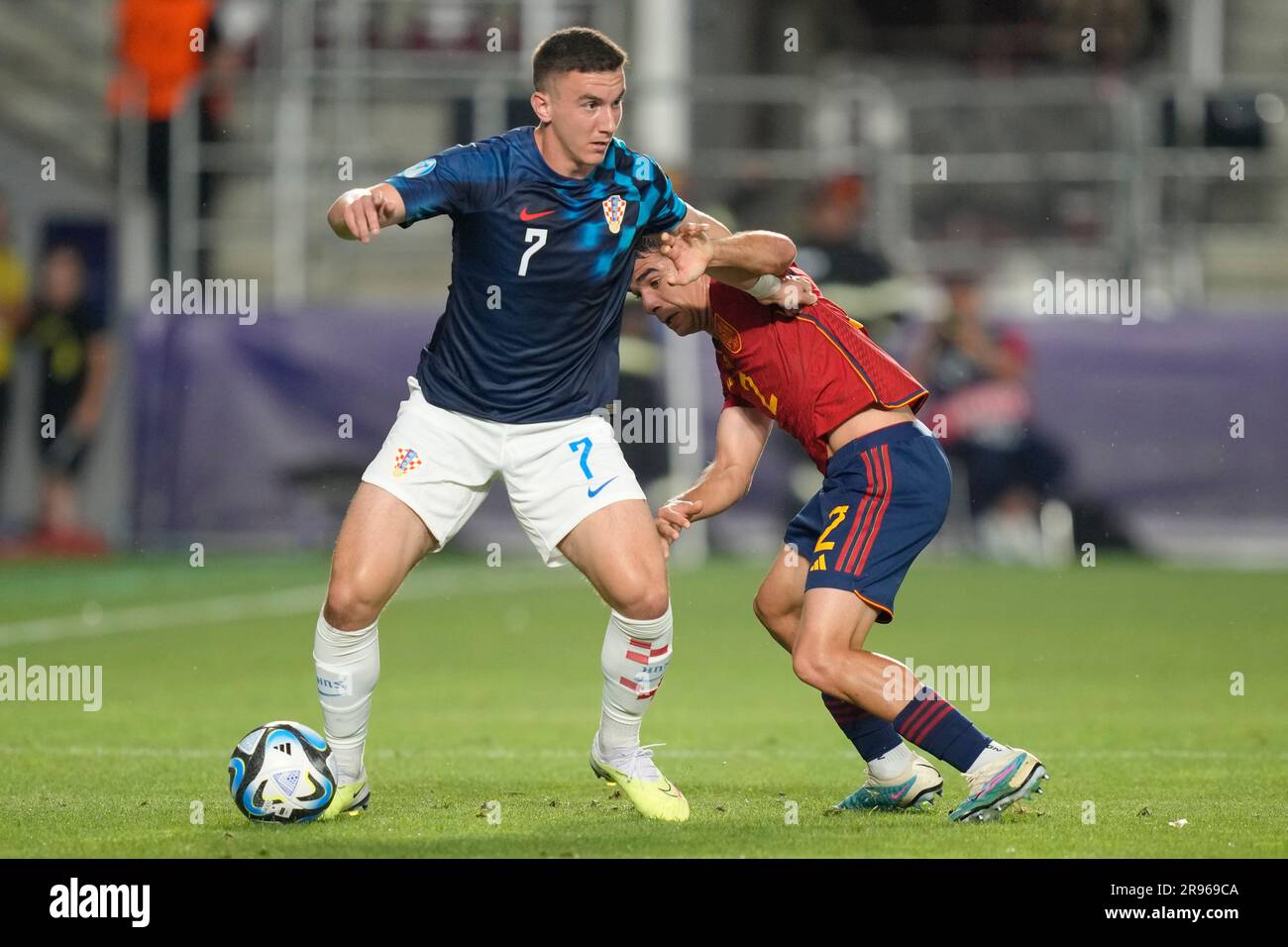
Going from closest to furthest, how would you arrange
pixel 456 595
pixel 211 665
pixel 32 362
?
1. pixel 211 665
2. pixel 456 595
3. pixel 32 362

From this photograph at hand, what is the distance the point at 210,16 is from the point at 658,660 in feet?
44.1

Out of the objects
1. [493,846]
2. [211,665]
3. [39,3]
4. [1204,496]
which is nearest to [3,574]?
[211,665]

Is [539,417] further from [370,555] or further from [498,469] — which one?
[370,555]

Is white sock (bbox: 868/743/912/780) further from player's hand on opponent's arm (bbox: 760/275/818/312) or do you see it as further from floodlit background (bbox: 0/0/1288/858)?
player's hand on opponent's arm (bbox: 760/275/818/312)

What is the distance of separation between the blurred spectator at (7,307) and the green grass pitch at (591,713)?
5.92 feet

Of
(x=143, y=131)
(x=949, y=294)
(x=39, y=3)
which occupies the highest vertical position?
(x=39, y=3)

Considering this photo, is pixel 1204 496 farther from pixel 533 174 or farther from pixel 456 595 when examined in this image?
pixel 533 174

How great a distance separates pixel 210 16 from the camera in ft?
62.0

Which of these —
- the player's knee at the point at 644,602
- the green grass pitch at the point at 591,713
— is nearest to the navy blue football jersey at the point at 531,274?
the player's knee at the point at 644,602

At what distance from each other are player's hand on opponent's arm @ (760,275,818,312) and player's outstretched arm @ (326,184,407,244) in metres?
1.38

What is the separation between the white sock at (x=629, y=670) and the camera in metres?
7.00

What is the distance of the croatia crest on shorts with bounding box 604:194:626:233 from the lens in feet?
22.7

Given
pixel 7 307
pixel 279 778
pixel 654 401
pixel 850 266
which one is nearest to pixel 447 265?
pixel 654 401

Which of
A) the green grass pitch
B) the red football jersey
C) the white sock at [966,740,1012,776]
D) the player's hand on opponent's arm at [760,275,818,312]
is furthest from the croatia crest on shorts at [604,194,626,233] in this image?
the white sock at [966,740,1012,776]
